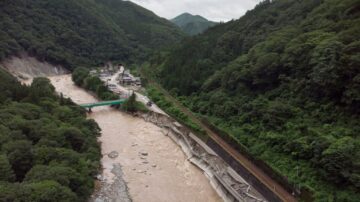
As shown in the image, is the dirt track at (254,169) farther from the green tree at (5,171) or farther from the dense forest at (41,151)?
the green tree at (5,171)

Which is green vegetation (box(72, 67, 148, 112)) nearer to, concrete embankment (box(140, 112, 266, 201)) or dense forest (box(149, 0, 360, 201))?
concrete embankment (box(140, 112, 266, 201))

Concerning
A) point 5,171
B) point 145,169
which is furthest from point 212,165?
→ point 5,171

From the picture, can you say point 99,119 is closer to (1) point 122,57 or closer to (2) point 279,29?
(2) point 279,29

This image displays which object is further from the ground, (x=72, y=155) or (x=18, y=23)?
(x=18, y=23)

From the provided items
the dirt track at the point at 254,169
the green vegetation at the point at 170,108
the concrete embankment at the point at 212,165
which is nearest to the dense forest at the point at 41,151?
the concrete embankment at the point at 212,165

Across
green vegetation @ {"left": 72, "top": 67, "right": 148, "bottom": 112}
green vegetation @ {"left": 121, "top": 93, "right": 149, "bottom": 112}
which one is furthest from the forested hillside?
green vegetation @ {"left": 121, "top": 93, "right": 149, "bottom": 112}

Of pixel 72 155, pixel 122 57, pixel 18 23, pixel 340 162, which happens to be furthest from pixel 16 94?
pixel 122 57
